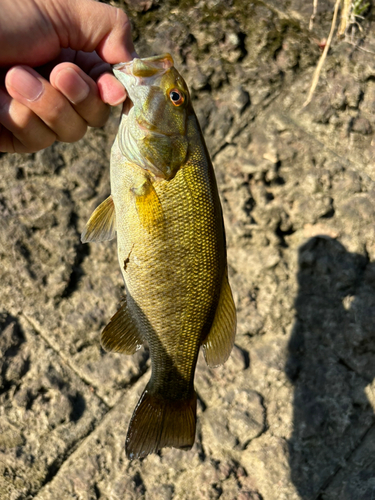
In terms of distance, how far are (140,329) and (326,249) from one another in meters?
1.33

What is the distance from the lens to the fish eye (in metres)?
1.42

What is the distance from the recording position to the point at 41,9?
61.2 inches

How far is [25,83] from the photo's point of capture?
4.86 ft

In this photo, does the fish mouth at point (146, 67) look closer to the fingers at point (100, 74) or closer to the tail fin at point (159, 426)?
the fingers at point (100, 74)

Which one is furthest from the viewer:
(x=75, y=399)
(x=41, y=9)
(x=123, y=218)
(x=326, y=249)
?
(x=326, y=249)

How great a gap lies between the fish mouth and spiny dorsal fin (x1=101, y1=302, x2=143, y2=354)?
810 millimetres

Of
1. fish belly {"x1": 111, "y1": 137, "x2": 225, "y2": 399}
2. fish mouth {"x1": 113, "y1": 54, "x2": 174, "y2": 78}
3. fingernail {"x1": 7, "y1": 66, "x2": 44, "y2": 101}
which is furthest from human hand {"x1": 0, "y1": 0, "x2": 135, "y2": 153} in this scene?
fish belly {"x1": 111, "y1": 137, "x2": 225, "y2": 399}

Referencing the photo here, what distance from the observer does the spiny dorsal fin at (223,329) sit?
1526 millimetres

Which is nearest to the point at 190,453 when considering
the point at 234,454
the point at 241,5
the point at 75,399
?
the point at 234,454

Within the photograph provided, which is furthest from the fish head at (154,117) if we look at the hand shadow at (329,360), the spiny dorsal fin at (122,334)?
the hand shadow at (329,360)

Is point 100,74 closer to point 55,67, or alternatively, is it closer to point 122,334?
point 55,67

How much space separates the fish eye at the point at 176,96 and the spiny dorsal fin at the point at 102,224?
394mm

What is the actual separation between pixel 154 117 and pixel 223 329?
774 millimetres

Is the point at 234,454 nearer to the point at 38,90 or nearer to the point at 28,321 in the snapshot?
the point at 28,321
